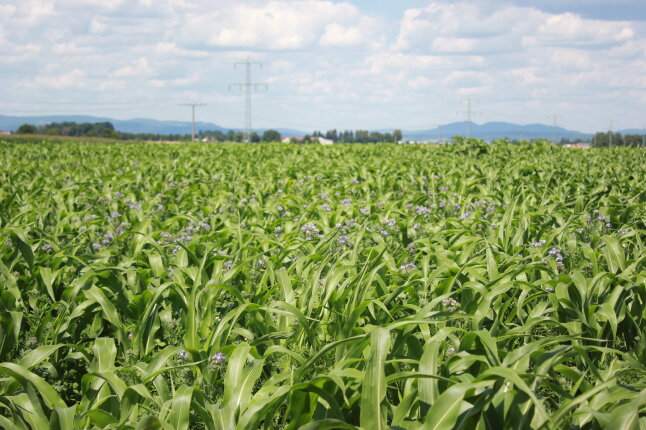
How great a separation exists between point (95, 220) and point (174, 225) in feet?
2.75

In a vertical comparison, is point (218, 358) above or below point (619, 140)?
below

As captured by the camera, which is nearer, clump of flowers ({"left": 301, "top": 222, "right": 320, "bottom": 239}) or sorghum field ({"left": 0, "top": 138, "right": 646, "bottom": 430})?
sorghum field ({"left": 0, "top": 138, "right": 646, "bottom": 430})

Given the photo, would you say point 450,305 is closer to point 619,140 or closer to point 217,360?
point 217,360

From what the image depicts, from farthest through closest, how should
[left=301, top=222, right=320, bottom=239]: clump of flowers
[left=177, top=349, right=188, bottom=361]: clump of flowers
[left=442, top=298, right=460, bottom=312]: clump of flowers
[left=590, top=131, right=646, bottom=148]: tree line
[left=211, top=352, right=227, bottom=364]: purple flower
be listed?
1. [left=590, top=131, right=646, bottom=148]: tree line
2. [left=301, top=222, right=320, bottom=239]: clump of flowers
3. [left=442, top=298, right=460, bottom=312]: clump of flowers
4. [left=177, top=349, right=188, bottom=361]: clump of flowers
5. [left=211, top=352, right=227, bottom=364]: purple flower

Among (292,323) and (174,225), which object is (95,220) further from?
(292,323)

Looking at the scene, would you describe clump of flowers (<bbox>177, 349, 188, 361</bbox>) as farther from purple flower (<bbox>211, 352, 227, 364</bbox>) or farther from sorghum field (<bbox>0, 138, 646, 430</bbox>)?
purple flower (<bbox>211, 352, 227, 364</bbox>)

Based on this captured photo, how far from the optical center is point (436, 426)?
192 cm


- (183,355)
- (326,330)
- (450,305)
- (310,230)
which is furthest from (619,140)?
(183,355)

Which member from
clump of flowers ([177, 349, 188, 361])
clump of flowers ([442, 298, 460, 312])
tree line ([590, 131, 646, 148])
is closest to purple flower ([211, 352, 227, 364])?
clump of flowers ([177, 349, 188, 361])

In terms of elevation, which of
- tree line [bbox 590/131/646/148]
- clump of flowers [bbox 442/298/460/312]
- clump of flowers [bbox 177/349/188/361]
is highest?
tree line [bbox 590/131/646/148]

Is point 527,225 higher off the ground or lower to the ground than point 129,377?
higher

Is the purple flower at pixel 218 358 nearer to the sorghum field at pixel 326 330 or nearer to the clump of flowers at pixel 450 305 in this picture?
the sorghum field at pixel 326 330

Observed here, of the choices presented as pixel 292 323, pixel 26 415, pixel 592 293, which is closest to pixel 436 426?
pixel 292 323

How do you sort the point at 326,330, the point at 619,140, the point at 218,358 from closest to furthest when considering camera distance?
the point at 218,358, the point at 326,330, the point at 619,140
